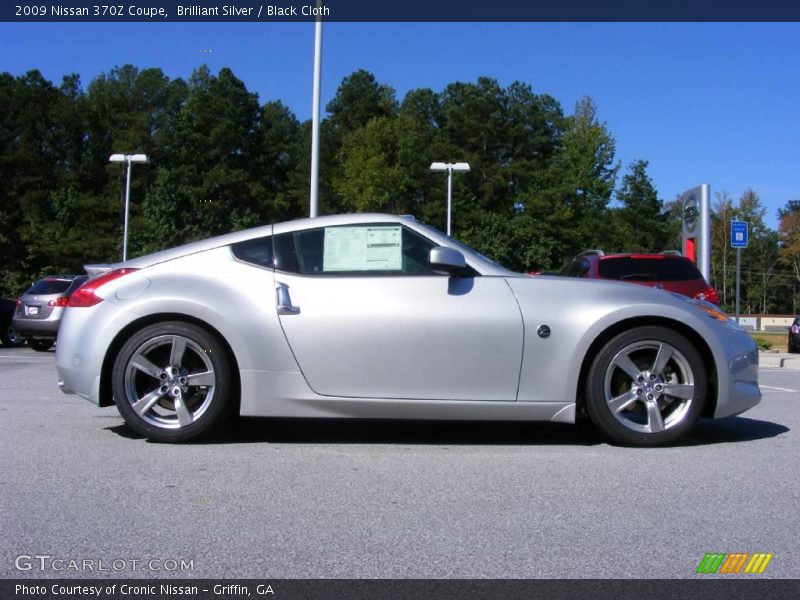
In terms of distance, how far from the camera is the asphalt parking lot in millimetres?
3227

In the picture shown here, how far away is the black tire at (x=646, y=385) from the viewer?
509 centimetres

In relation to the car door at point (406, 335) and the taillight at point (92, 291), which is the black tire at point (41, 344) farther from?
the car door at point (406, 335)

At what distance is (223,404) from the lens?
5121 mm

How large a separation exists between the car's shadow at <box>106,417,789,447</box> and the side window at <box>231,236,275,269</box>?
1201 millimetres

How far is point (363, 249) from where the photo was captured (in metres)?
5.27

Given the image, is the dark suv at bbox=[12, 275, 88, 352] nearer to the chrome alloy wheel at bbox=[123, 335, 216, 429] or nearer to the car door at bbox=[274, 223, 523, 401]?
the chrome alloy wheel at bbox=[123, 335, 216, 429]

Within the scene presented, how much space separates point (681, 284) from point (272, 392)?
7170 mm

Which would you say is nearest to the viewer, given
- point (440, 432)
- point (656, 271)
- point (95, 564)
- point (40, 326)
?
point (95, 564)

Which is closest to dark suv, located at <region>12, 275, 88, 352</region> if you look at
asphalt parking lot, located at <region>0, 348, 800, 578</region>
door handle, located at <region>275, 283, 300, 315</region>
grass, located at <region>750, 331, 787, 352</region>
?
asphalt parking lot, located at <region>0, 348, 800, 578</region>

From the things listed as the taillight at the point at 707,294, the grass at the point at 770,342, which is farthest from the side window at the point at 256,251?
the grass at the point at 770,342

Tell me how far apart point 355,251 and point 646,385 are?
6.58 feet

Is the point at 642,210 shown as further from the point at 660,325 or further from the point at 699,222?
the point at 660,325
